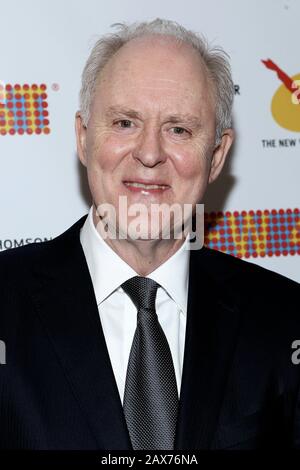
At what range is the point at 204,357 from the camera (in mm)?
1607

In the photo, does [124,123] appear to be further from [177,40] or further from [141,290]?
[141,290]

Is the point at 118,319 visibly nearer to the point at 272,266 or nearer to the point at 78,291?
the point at 78,291

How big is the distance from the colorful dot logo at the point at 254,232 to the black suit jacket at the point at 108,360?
1.02 ft

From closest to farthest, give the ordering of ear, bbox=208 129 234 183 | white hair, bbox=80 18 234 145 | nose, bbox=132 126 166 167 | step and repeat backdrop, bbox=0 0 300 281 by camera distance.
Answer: nose, bbox=132 126 166 167
white hair, bbox=80 18 234 145
ear, bbox=208 129 234 183
step and repeat backdrop, bbox=0 0 300 281

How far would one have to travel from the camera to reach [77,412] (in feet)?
4.79

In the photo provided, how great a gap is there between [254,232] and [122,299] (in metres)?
0.64

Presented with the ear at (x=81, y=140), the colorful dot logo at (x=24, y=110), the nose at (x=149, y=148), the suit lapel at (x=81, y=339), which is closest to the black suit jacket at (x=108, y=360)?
the suit lapel at (x=81, y=339)

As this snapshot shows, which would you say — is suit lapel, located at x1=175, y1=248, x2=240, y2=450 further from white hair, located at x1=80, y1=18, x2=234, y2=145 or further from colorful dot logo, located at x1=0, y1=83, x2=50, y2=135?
colorful dot logo, located at x1=0, y1=83, x2=50, y2=135

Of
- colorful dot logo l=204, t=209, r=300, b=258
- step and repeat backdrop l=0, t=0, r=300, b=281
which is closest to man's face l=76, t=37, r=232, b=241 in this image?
step and repeat backdrop l=0, t=0, r=300, b=281

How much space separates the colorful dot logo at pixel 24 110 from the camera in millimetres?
1959

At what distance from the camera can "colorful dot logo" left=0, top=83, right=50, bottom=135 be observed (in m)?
1.96

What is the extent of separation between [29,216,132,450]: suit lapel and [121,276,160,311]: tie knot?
0.32ft

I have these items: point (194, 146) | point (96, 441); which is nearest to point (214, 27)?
point (194, 146)

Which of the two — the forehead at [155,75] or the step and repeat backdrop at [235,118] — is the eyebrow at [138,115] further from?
the step and repeat backdrop at [235,118]
